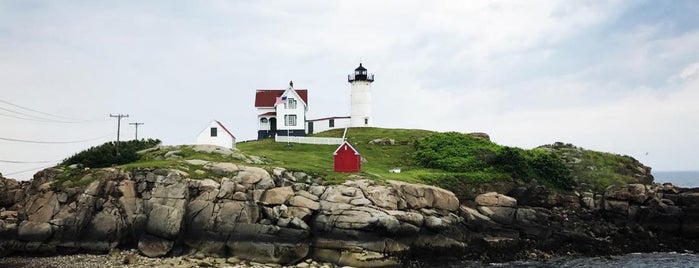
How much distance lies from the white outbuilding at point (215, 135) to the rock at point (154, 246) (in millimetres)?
22162

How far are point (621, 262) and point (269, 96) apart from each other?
50168 mm

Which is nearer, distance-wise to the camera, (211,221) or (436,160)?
(211,221)

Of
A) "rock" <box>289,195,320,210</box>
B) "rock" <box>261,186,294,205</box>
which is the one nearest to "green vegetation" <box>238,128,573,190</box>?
"rock" <box>289,195,320,210</box>

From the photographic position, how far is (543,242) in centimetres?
4638

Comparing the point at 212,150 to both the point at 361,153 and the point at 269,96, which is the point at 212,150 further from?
the point at 269,96

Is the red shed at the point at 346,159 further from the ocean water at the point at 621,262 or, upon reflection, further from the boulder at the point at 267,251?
the ocean water at the point at 621,262

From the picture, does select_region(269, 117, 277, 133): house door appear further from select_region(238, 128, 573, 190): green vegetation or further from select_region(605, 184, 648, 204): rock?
select_region(605, 184, 648, 204): rock

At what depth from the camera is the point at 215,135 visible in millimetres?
60812

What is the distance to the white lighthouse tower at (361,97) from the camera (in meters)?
83.7

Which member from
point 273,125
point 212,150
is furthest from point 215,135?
point 273,125

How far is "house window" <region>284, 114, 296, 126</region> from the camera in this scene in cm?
7488

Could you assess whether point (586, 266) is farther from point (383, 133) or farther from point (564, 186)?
point (383, 133)

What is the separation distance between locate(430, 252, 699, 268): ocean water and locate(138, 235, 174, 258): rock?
19.1 meters

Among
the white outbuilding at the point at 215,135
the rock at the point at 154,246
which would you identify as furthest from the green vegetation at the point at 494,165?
the rock at the point at 154,246
